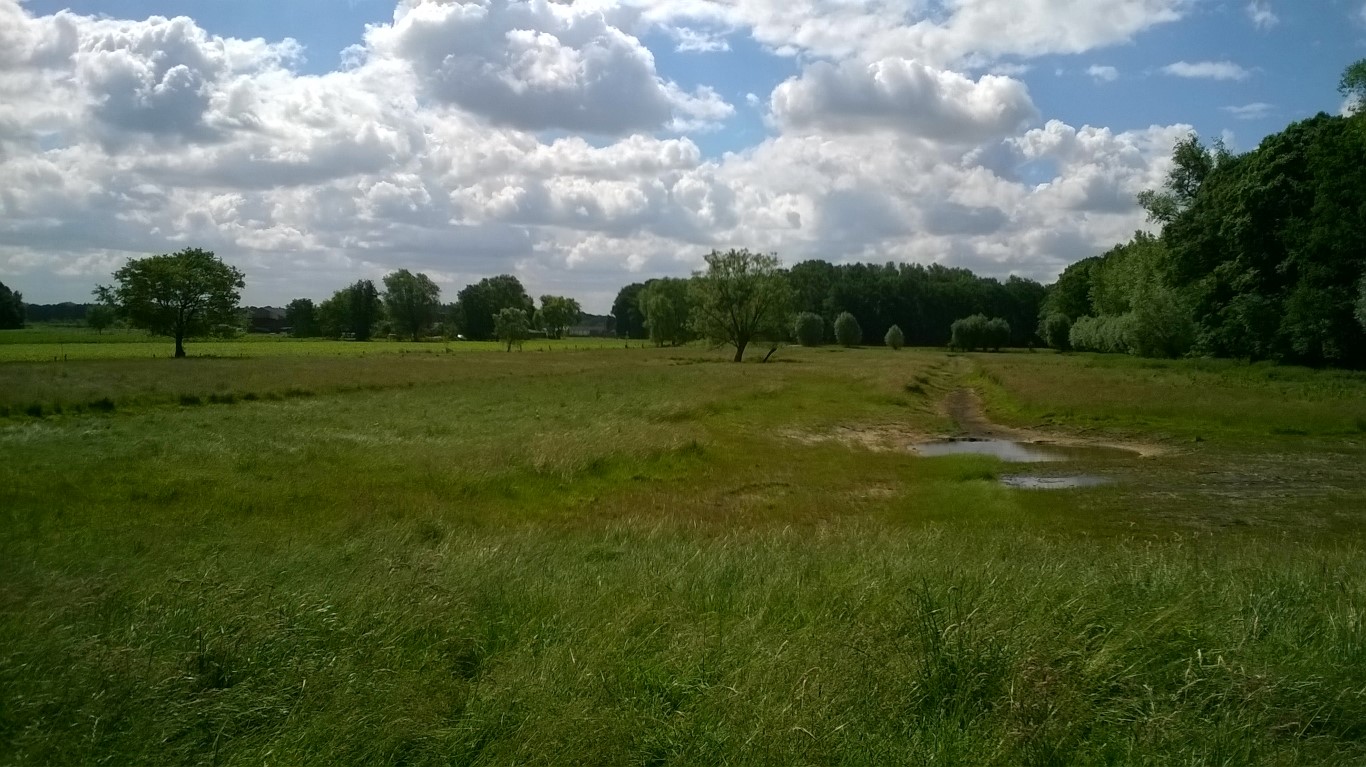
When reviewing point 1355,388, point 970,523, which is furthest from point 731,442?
point 1355,388

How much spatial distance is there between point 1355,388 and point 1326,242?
1416 cm

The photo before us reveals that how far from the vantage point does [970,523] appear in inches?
670

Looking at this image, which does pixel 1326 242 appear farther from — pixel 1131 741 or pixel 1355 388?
pixel 1131 741

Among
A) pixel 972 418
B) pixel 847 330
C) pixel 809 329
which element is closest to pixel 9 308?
pixel 972 418

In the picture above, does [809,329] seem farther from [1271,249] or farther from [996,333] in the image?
[1271,249]

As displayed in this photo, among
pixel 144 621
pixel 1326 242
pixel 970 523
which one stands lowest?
pixel 970 523

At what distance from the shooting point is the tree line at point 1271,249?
5075cm

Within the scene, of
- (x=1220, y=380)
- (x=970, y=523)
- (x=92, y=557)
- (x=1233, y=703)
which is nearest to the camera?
(x=1233, y=703)

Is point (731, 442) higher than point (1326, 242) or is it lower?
lower

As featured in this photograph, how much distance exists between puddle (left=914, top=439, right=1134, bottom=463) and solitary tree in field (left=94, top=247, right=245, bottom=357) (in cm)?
7237

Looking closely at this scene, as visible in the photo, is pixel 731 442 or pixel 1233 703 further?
pixel 731 442

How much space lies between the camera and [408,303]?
159 m

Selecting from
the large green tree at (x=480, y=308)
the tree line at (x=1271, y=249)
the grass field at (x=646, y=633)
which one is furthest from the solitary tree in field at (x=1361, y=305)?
the large green tree at (x=480, y=308)

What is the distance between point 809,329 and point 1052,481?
126263mm
